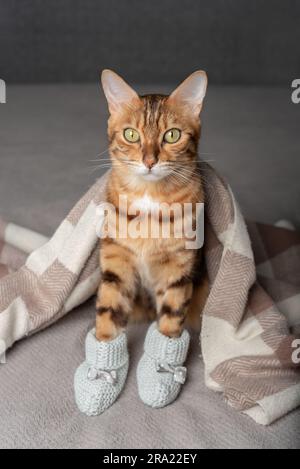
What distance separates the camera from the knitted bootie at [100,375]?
101 centimetres

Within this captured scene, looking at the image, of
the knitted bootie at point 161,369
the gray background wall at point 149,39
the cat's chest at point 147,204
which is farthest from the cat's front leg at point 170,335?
the gray background wall at point 149,39

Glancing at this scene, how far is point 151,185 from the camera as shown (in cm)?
107

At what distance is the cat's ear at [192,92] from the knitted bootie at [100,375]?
462mm

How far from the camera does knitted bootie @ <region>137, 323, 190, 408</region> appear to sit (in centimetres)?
102

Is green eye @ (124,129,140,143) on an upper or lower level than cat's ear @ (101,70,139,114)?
lower

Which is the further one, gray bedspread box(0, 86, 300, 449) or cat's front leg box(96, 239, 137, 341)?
cat's front leg box(96, 239, 137, 341)

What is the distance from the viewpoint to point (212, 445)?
0.94m

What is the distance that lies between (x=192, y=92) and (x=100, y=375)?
1.82 feet

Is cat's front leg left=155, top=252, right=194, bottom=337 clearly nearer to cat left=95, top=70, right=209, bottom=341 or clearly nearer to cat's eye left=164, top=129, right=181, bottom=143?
cat left=95, top=70, right=209, bottom=341

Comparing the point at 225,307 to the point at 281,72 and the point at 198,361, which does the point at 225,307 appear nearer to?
the point at 198,361

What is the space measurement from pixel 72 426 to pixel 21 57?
242 centimetres

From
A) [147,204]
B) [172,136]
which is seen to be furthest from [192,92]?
[147,204]

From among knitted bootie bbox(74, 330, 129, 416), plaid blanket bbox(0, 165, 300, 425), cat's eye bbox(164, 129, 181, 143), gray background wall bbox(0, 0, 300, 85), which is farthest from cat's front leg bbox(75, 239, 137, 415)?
gray background wall bbox(0, 0, 300, 85)

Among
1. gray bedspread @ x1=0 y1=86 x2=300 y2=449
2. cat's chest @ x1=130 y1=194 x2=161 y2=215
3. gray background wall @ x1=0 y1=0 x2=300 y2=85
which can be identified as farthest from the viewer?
gray background wall @ x1=0 y1=0 x2=300 y2=85
